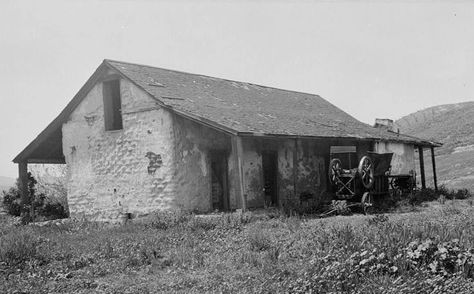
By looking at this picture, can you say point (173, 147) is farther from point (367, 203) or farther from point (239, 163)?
point (367, 203)

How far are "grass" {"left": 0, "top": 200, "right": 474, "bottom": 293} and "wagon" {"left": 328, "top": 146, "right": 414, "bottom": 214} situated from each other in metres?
5.13

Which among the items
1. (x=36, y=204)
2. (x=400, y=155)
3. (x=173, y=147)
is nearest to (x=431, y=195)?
(x=400, y=155)

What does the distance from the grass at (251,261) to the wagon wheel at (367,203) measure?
478 centimetres

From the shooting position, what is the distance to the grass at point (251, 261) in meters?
6.24

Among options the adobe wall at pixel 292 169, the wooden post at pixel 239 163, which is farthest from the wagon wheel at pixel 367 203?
the wooden post at pixel 239 163

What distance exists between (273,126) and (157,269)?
8.62 metres

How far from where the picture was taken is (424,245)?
6645 millimetres

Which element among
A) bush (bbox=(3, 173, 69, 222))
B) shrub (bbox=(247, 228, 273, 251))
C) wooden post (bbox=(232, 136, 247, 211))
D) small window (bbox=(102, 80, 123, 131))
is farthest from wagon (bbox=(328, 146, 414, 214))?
bush (bbox=(3, 173, 69, 222))

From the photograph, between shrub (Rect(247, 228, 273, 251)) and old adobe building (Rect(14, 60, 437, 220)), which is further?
old adobe building (Rect(14, 60, 437, 220))

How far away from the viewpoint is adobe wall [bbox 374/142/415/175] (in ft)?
76.0

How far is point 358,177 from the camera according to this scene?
53.5 ft

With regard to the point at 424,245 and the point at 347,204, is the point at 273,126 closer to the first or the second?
the point at 347,204

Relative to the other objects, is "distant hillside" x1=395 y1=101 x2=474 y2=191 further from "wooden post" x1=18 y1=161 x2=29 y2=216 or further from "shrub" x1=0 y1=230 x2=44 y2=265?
"shrub" x1=0 y1=230 x2=44 y2=265

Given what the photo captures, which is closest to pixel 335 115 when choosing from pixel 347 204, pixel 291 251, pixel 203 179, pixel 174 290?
pixel 347 204
